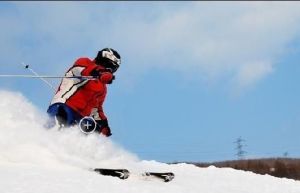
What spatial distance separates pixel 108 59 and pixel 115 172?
2494 millimetres

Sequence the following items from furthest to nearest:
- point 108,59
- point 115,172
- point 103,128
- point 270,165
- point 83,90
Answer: point 270,165 < point 103,128 < point 108,59 < point 83,90 < point 115,172

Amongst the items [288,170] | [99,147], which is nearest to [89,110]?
[99,147]

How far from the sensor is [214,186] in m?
12.5

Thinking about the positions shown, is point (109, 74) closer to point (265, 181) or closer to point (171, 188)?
point (171, 188)

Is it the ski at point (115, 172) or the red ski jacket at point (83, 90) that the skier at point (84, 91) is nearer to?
the red ski jacket at point (83, 90)

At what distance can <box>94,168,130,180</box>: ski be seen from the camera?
10.9 metres

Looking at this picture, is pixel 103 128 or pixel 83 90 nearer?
pixel 83 90

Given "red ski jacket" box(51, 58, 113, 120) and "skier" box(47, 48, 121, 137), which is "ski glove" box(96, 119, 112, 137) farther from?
"red ski jacket" box(51, 58, 113, 120)

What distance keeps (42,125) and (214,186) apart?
138 inches

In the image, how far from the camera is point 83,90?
483 inches

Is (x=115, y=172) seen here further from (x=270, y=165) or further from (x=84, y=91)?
(x=270, y=165)

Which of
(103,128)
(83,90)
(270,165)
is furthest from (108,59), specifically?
(270,165)

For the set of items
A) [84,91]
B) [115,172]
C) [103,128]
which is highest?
[84,91]

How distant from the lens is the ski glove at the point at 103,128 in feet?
41.1
